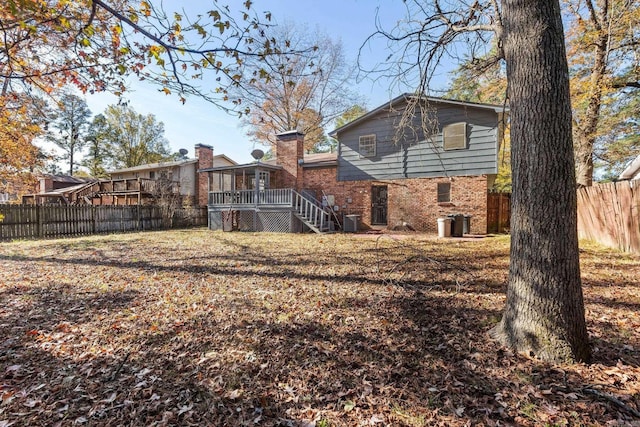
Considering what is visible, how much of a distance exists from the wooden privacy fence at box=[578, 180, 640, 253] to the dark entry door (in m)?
7.89

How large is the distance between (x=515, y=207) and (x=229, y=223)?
47.8 ft

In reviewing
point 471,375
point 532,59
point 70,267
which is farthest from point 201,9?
point 70,267

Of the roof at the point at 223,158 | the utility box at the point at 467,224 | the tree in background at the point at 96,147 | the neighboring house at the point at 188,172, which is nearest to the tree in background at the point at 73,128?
the tree in background at the point at 96,147

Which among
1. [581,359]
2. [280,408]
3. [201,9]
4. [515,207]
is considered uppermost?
[201,9]

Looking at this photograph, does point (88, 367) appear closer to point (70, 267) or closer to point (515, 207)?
point (515, 207)

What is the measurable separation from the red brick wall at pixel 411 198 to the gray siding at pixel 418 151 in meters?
0.35

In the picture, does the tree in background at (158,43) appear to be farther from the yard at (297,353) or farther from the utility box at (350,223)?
the utility box at (350,223)

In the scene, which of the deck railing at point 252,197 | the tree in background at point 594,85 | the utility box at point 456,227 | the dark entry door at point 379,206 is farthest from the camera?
the dark entry door at point 379,206

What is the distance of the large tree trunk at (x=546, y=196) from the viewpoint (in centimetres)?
254

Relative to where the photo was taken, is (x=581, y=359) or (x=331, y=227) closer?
(x=581, y=359)

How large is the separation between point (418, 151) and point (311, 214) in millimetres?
5706

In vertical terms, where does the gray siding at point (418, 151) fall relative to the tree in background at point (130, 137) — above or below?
below

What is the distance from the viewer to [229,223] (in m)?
15.7

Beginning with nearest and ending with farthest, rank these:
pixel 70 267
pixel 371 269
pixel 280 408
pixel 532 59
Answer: pixel 280 408, pixel 532 59, pixel 371 269, pixel 70 267
